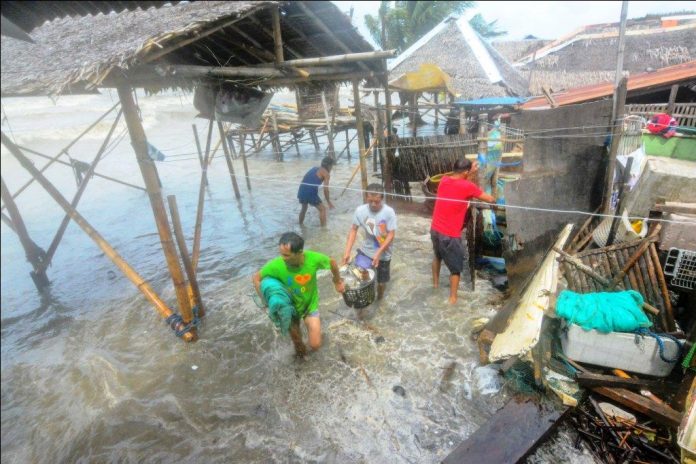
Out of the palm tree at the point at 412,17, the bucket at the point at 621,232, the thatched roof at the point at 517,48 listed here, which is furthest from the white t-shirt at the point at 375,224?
the thatched roof at the point at 517,48

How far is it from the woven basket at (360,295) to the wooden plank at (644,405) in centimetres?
253

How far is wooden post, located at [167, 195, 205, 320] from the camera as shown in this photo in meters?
4.53

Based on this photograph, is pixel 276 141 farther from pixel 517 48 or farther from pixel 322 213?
pixel 517 48

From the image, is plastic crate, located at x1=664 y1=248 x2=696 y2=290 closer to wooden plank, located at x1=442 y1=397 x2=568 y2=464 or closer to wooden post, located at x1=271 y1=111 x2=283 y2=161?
wooden plank, located at x1=442 y1=397 x2=568 y2=464

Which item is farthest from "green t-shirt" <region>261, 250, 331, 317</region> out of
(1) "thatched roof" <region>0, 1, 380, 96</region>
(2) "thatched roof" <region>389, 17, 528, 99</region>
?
(2) "thatched roof" <region>389, 17, 528, 99</region>

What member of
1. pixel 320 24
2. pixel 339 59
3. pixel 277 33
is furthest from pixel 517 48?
pixel 277 33

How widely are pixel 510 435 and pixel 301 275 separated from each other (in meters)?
2.51

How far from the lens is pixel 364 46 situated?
21.9 feet

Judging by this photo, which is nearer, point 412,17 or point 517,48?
point 412,17

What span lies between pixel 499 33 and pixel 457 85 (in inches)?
798

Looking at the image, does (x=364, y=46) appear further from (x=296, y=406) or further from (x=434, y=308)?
(x=296, y=406)

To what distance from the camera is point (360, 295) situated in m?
4.57

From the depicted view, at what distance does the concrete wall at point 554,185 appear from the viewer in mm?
4961

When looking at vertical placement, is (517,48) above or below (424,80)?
above
